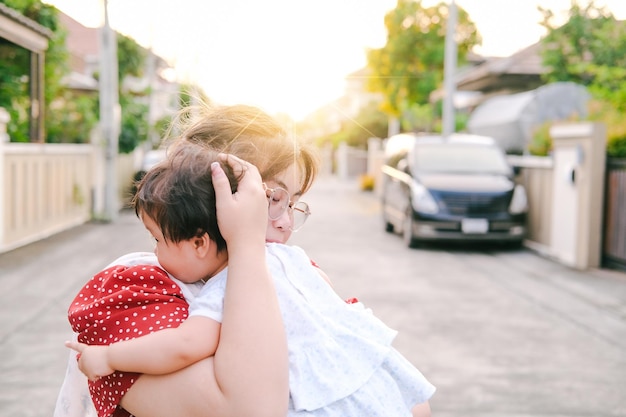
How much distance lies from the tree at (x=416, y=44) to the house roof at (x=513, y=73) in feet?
4.72

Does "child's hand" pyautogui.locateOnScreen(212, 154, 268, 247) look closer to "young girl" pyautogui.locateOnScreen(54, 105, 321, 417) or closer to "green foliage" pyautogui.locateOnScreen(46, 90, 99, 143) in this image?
"young girl" pyautogui.locateOnScreen(54, 105, 321, 417)

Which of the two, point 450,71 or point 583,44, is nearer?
point 450,71

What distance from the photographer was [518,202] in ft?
37.6

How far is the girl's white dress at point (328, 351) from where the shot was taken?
4.32 ft

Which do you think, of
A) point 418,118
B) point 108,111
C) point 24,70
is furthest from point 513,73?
point 24,70

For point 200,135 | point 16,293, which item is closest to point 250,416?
point 200,135

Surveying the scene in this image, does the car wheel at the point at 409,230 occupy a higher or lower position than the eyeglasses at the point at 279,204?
lower

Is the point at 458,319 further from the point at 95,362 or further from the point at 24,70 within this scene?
the point at 24,70

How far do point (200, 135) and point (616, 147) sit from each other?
9.19m

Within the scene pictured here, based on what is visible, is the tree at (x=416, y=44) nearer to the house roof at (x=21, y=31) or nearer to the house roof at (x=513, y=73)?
the house roof at (x=513, y=73)

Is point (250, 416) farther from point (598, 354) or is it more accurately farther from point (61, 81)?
point (61, 81)

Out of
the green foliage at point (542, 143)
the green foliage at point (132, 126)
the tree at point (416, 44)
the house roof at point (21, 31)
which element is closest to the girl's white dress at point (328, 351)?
the house roof at point (21, 31)

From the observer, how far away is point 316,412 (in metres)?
1.32

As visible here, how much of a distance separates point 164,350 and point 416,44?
2849cm
